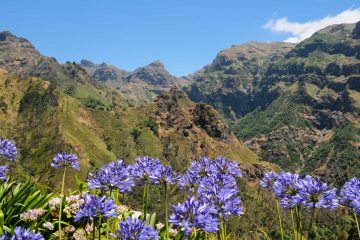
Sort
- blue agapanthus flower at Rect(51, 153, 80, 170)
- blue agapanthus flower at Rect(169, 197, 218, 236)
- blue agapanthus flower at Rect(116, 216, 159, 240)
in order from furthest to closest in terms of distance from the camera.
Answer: blue agapanthus flower at Rect(51, 153, 80, 170), blue agapanthus flower at Rect(169, 197, 218, 236), blue agapanthus flower at Rect(116, 216, 159, 240)

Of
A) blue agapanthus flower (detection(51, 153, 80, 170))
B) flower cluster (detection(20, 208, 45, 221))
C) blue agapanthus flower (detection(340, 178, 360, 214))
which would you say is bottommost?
flower cluster (detection(20, 208, 45, 221))

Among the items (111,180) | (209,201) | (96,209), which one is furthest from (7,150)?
(209,201)

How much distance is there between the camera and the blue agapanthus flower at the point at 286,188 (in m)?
7.19

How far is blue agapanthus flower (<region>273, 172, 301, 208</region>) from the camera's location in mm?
7193

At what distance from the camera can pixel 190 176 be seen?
8.41m

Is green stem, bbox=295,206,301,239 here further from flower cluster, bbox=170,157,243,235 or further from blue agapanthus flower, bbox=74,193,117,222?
blue agapanthus flower, bbox=74,193,117,222

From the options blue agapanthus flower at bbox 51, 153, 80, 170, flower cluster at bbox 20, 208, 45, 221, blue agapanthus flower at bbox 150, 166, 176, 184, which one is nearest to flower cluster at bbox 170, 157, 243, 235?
blue agapanthus flower at bbox 150, 166, 176, 184

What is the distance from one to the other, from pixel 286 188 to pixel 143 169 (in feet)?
8.35

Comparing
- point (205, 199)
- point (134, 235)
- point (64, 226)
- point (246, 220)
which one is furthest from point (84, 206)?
point (246, 220)

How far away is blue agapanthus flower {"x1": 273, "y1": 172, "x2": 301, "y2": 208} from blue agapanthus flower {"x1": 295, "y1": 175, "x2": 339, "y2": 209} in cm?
61

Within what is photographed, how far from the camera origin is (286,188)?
291 inches

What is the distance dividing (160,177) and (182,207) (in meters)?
1.96

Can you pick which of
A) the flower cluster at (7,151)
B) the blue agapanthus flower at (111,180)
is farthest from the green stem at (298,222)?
the flower cluster at (7,151)

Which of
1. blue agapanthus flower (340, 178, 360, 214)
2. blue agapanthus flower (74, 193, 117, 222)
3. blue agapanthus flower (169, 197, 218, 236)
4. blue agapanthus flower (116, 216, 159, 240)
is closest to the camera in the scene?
blue agapanthus flower (116, 216, 159, 240)
